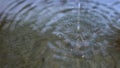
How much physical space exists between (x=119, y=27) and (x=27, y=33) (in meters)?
0.61

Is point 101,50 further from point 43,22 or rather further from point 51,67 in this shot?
point 43,22

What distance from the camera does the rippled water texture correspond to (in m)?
1.33

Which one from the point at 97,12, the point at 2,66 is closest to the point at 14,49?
the point at 2,66

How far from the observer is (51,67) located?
129cm

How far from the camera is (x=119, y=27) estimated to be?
1.58 m

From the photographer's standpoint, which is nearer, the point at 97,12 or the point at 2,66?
the point at 2,66

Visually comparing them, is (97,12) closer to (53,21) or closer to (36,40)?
(53,21)

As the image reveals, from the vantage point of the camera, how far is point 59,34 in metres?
1.51

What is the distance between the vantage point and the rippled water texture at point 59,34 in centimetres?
133

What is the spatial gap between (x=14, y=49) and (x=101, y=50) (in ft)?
1.67

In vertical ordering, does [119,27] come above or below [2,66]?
below

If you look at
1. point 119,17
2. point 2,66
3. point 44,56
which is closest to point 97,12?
point 119,17

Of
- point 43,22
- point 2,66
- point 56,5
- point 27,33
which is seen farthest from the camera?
point 56,5

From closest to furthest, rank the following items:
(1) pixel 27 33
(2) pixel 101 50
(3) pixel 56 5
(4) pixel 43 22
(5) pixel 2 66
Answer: (5) pixel 2 66 → (2) pixel 101 50 → (1) pixel 27 33 → (4) pixel 43 22 → (3) pixel 56 5
